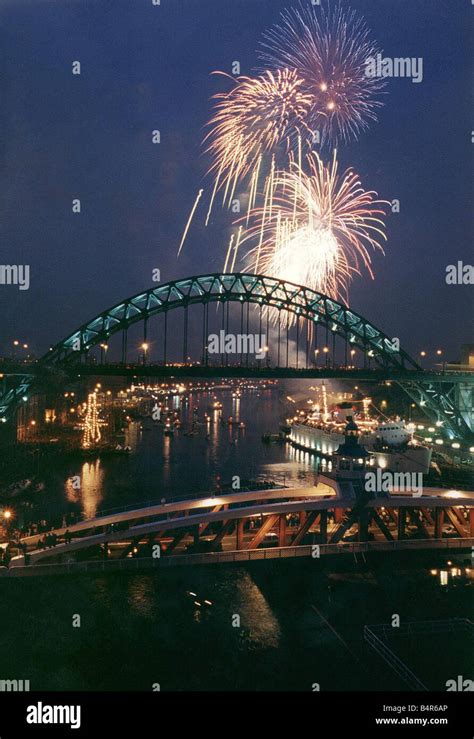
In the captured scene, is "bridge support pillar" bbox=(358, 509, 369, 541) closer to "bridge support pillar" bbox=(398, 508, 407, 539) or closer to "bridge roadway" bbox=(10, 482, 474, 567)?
"bridge roadway" bbox=(10, 482, 474, 567)

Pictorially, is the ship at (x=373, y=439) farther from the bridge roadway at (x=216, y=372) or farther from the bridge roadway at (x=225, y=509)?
the bridge roadway at (x=225, y=509)

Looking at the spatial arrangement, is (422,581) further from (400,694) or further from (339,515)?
(400,694)

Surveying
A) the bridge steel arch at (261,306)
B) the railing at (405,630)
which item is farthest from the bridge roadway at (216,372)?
the railing at (405,630)

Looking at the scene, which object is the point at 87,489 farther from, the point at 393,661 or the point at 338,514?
the point at 393,661

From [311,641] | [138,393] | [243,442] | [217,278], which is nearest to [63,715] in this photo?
[311,641]

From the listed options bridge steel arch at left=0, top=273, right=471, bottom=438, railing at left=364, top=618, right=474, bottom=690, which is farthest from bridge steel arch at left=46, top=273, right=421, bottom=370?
railing at left=364, top=618, right=474, bottom=690

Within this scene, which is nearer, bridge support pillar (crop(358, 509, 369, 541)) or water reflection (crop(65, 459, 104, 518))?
bridge support pillar (crop(358, 509, 369, 541))

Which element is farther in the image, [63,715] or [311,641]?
[311,641]
